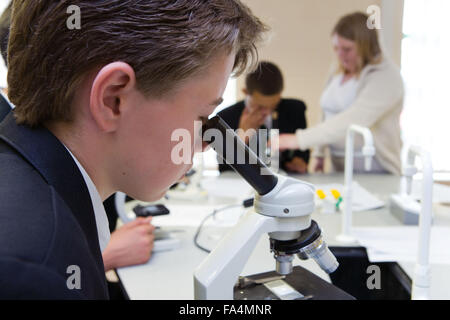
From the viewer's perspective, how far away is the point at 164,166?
1.81ft

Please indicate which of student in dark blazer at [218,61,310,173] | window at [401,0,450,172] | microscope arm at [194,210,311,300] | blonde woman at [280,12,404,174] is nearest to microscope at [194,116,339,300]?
microscope arm at [194,210,311,300]

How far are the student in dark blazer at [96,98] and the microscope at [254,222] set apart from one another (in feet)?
0.21

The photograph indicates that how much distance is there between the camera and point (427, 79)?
3.28m

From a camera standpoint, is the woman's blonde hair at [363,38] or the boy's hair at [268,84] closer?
the woman's blonde hair at [363,38]

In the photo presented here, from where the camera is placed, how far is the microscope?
52cm

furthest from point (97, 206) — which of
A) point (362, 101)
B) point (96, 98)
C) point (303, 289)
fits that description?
point (362, 101)

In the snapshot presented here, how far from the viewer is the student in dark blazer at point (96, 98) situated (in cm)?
43

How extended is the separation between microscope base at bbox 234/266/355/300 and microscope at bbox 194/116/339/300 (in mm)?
218

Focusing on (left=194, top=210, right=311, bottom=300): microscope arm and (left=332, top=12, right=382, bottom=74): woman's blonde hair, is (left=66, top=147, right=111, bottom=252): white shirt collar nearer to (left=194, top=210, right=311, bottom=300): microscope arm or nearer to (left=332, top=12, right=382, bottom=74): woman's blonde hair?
(left=194, top=210, right=311, bottom=300): microscope arm

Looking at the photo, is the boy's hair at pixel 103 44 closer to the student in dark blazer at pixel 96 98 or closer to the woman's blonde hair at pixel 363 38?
the student in dark blazer at pixel 96 98

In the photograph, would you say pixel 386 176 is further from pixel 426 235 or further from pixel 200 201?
pixel 426 235

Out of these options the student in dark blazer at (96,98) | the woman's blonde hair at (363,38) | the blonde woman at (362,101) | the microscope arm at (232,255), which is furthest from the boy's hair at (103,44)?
the woman's blonde hair at (363,38)

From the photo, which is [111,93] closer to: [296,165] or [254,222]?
[254,222]
